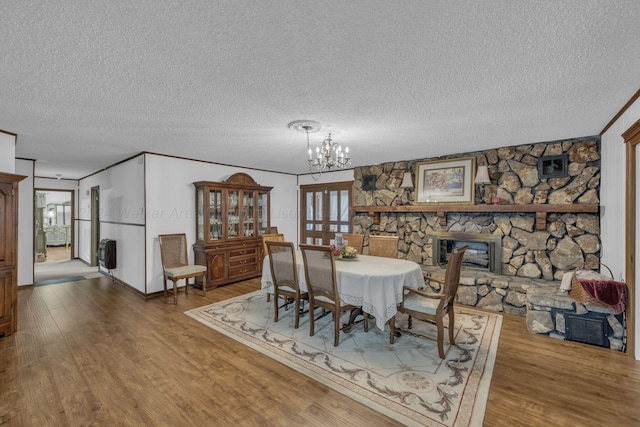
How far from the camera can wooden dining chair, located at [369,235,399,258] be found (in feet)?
13.5

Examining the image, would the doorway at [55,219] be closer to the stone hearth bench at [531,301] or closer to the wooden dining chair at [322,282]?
the wooden dining chair at [322,282]

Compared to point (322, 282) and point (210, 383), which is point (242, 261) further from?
point (210, 383)

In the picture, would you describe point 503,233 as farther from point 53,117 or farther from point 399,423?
point 53,117

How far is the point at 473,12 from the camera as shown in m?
1.41

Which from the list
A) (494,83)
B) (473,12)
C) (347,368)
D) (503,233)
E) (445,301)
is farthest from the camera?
(503,233)

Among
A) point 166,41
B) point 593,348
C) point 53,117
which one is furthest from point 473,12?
point 53,117

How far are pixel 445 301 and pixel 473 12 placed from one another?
2.32 m

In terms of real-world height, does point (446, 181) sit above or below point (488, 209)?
A: above

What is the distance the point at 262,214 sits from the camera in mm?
6191

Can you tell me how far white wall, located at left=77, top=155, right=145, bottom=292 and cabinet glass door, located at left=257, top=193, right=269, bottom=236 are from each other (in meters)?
2.17

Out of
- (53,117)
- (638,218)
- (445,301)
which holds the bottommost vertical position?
(445,301)

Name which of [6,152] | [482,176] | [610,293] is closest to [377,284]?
[610,293]

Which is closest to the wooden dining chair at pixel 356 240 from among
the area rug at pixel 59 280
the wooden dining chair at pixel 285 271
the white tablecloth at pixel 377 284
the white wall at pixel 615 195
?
the white tablecloth at pixel 377 284

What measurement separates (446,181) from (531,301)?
2234 millimetres
